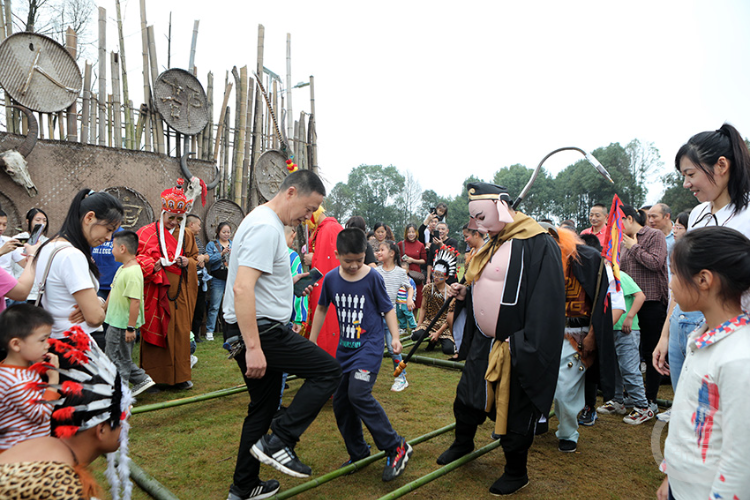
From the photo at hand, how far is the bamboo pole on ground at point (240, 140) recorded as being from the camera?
29.9 ft

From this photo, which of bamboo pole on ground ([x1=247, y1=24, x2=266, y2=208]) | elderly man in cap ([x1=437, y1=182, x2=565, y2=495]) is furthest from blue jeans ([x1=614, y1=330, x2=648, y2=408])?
bamboo pole on ground ([x1=247, y1=24, x2=266, y2=208])

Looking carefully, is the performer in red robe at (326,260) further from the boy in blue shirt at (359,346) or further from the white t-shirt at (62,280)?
the white t-shirt at (62,280)

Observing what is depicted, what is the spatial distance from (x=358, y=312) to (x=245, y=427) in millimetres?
1064

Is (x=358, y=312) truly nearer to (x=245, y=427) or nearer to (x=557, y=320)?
(x=245, y=427)

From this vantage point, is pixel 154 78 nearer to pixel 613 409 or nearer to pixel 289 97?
pixel 289 97

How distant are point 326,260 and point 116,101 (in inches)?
217

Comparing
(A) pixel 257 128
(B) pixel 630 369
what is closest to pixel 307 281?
(B) pixel 630 369

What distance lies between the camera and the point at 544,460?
11.3ft

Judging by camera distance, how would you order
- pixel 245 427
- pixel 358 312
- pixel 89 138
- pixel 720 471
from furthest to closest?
pixel 89 138 → pixel 358 312 → pixel 245 427 → pixel 720 471

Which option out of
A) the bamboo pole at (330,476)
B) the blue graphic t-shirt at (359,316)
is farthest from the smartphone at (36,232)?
the bamboo pole at (330,476)

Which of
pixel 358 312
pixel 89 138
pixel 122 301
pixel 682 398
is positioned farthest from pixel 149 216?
pixel 682 398

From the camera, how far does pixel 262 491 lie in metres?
2.72

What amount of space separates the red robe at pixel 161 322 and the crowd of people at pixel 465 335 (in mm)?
277

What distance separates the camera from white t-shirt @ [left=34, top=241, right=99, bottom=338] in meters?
2.59
